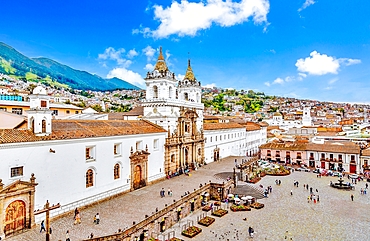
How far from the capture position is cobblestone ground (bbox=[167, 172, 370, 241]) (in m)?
20.9

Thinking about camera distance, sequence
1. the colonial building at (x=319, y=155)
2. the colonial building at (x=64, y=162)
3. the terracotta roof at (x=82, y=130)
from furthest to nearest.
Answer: the colonial building at (x=319, y=155) < the terracotta roof at (x=82, y=130) < the colonial building at (x=64, y=162)

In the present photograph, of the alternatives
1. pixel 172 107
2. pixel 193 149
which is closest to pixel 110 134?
pixel 172 107

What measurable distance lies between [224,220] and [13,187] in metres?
16.8

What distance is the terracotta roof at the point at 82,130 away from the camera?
1797 cm

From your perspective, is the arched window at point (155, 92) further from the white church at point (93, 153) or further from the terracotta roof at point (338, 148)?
the terracotta roof at point (338, 148)

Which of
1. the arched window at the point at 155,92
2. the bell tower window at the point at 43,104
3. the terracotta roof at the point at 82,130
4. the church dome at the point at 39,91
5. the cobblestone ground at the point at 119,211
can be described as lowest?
the cobblestone ground at the point at 119,211

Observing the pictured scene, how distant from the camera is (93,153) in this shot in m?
23.3

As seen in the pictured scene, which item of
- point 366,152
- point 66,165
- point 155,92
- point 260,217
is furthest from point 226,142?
point 66,165

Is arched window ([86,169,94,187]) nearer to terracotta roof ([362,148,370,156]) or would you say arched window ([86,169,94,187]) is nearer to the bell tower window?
the bell tower window

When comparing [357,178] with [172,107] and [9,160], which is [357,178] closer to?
[172,107]

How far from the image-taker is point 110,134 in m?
24.7

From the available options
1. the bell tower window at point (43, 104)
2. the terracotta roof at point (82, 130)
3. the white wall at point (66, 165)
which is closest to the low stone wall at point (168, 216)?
the white wall at point (66, 165)

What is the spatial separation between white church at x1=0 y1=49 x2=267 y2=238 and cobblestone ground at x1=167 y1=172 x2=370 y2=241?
791cm

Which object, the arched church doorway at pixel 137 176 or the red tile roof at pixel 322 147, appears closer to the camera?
the arched church doorway at pixel 137 176
